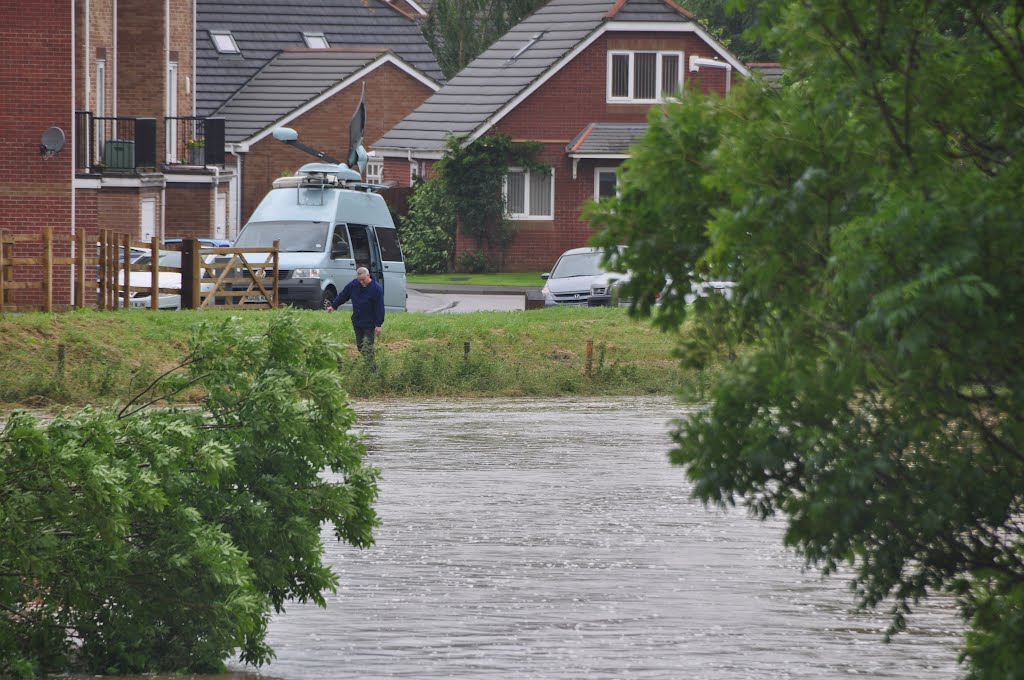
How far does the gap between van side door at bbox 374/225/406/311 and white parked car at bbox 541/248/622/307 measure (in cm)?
303

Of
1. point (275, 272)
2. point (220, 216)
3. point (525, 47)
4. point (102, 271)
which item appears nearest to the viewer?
point (102, 271)

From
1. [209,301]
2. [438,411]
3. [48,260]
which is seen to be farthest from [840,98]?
[209,301]

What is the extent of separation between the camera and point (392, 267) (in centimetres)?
3036

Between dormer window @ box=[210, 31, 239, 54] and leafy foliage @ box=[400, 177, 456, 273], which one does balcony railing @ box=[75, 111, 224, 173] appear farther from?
dormer window @ box=[210, 31, 239, 54]

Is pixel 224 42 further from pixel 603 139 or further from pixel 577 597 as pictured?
pixel 577 597

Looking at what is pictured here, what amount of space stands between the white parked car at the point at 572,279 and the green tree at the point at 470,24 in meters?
37.1

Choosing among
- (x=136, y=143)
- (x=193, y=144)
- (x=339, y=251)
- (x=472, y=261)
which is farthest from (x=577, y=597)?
(x=472, y=261)

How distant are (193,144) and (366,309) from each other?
70.3ft

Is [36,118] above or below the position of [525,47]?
below

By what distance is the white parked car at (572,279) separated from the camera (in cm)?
3294

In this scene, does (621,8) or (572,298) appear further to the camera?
(621,8)

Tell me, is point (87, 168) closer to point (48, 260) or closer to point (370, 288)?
point (48, 260)

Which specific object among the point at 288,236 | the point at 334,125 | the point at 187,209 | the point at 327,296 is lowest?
the point at 327,296

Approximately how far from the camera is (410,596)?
11234 millimetres
